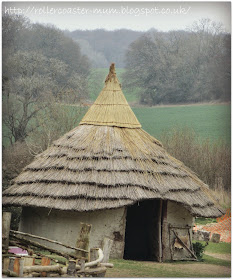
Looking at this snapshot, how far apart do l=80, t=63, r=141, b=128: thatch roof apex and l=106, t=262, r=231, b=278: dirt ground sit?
155 inches

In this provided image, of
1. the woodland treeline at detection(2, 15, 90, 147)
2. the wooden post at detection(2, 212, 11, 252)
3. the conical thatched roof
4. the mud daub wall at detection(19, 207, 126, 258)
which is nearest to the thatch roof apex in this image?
the conical thatched roof

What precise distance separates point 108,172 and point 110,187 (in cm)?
47

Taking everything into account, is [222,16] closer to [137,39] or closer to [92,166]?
[137,39]

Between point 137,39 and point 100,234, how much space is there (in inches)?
193

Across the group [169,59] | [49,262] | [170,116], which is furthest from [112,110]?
[49,262]

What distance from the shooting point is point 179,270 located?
477 inches

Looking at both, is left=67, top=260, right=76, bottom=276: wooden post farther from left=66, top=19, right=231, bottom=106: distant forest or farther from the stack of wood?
left=66, top=19, right=231, bottom=106: distant forest

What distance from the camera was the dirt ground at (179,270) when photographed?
10.9m

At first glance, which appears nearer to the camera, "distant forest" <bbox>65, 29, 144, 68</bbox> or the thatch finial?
"distant forest" <bbox>65, 29, 144, 68</bbox>

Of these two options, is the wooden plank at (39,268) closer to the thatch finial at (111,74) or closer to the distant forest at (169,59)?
the distant forest at (169,59)

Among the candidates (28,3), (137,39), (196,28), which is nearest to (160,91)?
(137,39)

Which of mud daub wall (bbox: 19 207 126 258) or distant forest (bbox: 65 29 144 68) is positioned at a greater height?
distant forest (bbox: 65 29 144 68)

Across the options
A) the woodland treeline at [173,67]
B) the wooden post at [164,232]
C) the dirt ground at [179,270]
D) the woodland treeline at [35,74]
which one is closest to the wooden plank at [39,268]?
the dirt ground at [179,270]

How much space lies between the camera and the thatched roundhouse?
13445mm
